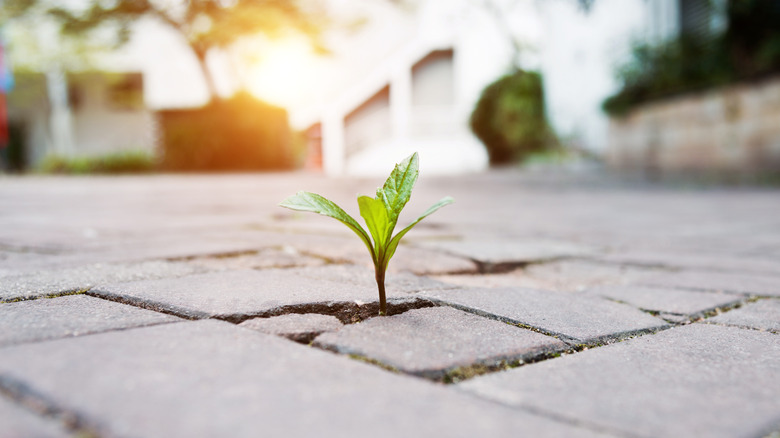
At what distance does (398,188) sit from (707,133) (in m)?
6.62

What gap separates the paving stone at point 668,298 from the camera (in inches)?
50.7

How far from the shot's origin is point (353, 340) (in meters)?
0.89

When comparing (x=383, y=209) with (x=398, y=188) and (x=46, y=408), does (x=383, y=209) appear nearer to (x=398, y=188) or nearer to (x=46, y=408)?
(x=398, y=188)

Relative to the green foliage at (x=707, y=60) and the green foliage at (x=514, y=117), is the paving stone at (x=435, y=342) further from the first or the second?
the green foliage at (x=514, y=117)

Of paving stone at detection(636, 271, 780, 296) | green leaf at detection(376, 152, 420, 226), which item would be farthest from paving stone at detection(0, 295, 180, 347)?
paving stone at detection(636, 271, 780, 296)

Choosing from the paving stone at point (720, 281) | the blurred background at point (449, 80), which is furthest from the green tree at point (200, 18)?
the paving stone at point (720, 281)

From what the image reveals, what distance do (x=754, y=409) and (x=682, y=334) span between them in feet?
1.18

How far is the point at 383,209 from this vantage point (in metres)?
0.99

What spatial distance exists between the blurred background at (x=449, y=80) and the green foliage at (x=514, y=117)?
0.04 meters

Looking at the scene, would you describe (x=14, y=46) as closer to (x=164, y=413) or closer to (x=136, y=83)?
(x=136, y=83)

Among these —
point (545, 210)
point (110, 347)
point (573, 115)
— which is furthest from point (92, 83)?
point (110, 347)

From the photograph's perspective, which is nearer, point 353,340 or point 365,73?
point 353,340

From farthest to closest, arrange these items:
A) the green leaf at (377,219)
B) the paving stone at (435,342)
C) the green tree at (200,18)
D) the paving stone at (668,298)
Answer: the green tree at (200,18)
the paving stone at (668,298)
the green leaf at (377,219)
the paving stone at (435,342)

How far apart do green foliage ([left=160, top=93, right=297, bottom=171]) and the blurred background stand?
1.0 inches
